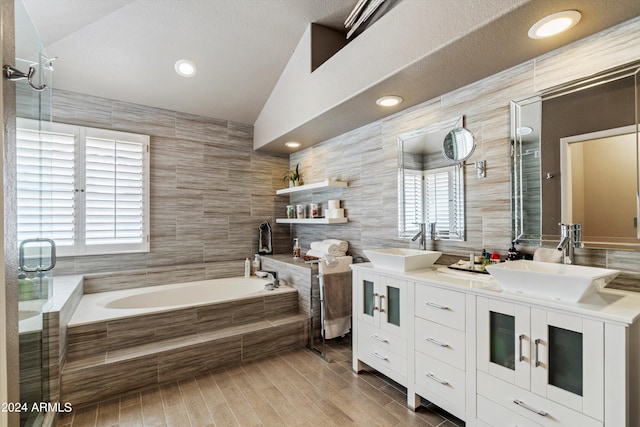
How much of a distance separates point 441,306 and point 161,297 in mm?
2814

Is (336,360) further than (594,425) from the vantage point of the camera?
Yes

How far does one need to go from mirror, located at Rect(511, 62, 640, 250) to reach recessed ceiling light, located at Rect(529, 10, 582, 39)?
0.34 m

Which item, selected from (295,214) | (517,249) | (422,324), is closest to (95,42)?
(295,214)

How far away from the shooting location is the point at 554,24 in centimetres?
148

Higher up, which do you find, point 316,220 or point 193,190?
point 193,190

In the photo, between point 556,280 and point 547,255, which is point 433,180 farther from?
point 556,280

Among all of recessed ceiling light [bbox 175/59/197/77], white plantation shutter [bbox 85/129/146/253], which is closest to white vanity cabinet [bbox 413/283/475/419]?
recessed ceiling light [bbox 175/59/197/77]

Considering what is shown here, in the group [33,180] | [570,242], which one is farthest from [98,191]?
[570,242]

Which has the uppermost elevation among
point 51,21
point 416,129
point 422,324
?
point 51,21

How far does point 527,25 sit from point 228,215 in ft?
11.3

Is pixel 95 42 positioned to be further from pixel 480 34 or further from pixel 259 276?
pixel 480 34

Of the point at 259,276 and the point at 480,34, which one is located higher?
the point at 480,34

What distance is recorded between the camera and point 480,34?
1.55m

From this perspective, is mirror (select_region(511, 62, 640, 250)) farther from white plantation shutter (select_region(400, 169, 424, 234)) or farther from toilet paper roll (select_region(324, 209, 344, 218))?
toilet paper roll (select_region(324, 209, 344, 218))
